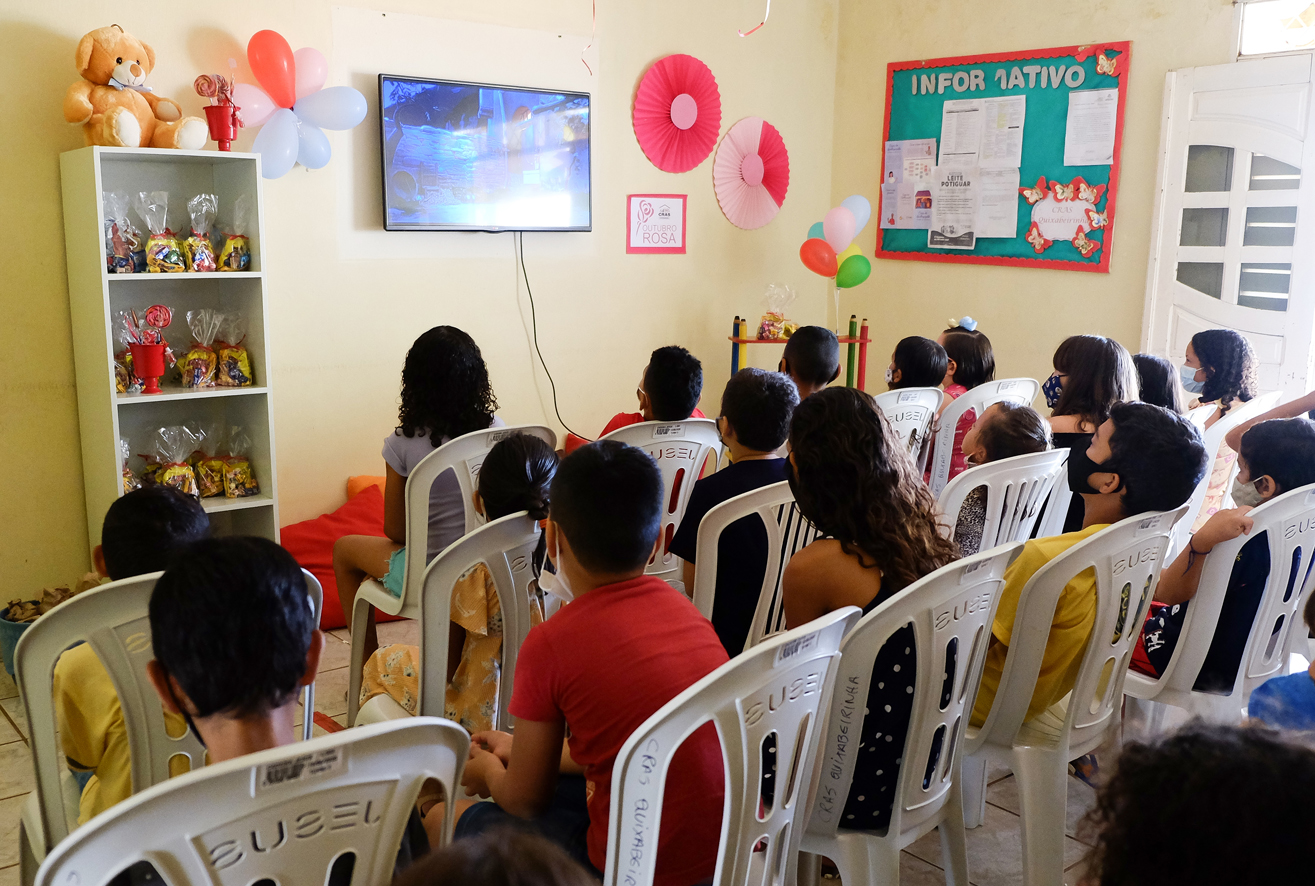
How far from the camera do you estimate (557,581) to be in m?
2.04

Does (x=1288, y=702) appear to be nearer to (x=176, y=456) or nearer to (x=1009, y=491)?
(x=1009, y=491)

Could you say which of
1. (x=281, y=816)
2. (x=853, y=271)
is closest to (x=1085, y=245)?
(x=853, y=271)

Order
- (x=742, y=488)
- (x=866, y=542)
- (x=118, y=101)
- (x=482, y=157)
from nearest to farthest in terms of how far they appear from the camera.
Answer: (x=866, y=542)
(x=742, y=488)
(x=118, y=101)
(x=482, y=157)

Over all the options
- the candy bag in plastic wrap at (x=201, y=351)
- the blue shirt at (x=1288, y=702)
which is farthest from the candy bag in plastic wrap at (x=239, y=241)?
the blue shirt at (x=1288, y=702)

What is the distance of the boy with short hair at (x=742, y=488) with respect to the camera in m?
2.19

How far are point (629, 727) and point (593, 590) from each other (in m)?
0.20

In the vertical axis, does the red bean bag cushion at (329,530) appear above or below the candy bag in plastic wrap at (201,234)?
below

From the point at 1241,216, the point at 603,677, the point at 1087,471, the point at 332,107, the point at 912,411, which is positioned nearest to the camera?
the point at 603,677

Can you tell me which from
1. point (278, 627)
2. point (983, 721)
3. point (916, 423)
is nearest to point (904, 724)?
point (983, 721)

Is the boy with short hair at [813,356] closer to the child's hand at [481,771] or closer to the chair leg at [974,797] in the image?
the chair leg at [974,797]

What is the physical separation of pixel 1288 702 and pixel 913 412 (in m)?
1.85

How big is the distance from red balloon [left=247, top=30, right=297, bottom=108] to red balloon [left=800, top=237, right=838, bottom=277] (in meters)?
2.69

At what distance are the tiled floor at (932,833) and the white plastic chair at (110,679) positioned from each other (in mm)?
831

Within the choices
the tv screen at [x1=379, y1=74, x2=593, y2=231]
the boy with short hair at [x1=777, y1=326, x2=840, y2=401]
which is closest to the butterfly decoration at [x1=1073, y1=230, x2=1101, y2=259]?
the boy with short hair at [x1=777, y1=326, x2=840, y2=401]
